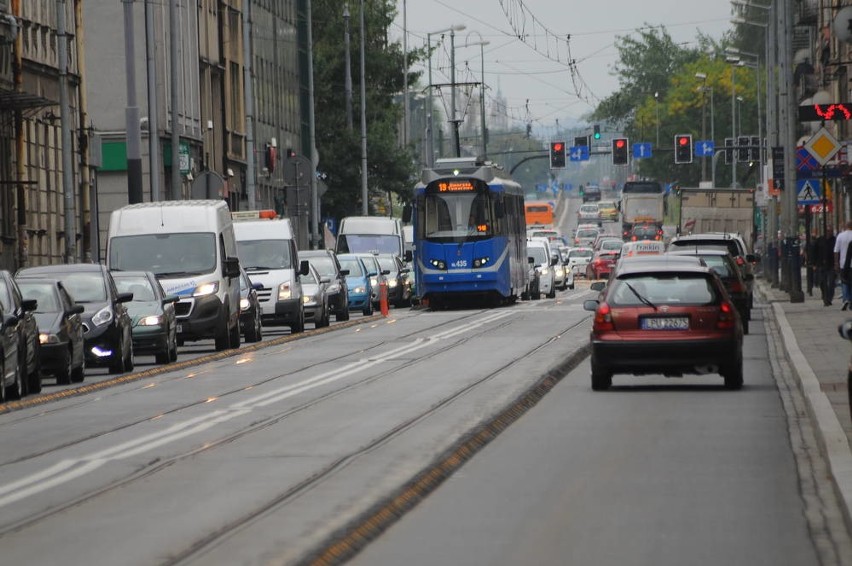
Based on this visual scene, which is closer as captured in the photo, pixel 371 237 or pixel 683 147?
pixel 371 237

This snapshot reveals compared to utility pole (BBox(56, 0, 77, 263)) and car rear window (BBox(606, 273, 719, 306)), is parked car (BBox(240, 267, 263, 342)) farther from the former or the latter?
car rear window (BBox(606, 273, 719, 306))

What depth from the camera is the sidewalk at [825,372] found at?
1392 cm

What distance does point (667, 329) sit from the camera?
22328 millimetres

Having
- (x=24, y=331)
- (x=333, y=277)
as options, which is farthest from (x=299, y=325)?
(x=24, y=331)

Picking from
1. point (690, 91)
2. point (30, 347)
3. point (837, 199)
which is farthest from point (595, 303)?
point (690, 91)

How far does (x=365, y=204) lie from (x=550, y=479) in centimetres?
7499

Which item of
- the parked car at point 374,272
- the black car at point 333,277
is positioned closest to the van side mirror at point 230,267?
the black car at point 333,277

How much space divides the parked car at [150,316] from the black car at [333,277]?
51.3 feet

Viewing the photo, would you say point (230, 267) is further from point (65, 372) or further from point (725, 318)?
point (725, 318)

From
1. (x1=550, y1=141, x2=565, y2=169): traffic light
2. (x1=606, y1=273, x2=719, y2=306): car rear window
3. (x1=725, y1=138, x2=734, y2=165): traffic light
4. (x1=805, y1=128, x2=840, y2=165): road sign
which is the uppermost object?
(x1=725, y1=138, x2=734, y2=165): traffic light

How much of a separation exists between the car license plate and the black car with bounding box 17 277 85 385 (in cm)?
762

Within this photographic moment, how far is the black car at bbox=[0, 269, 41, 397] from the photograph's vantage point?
2403cm

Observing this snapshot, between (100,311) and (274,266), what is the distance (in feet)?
48.6

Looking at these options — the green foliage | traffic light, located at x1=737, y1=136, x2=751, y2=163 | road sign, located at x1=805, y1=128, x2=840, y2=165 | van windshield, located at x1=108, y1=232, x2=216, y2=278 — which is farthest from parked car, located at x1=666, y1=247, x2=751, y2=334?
traffic light, located at x1=737, y1=136, x2=751, y2=163
